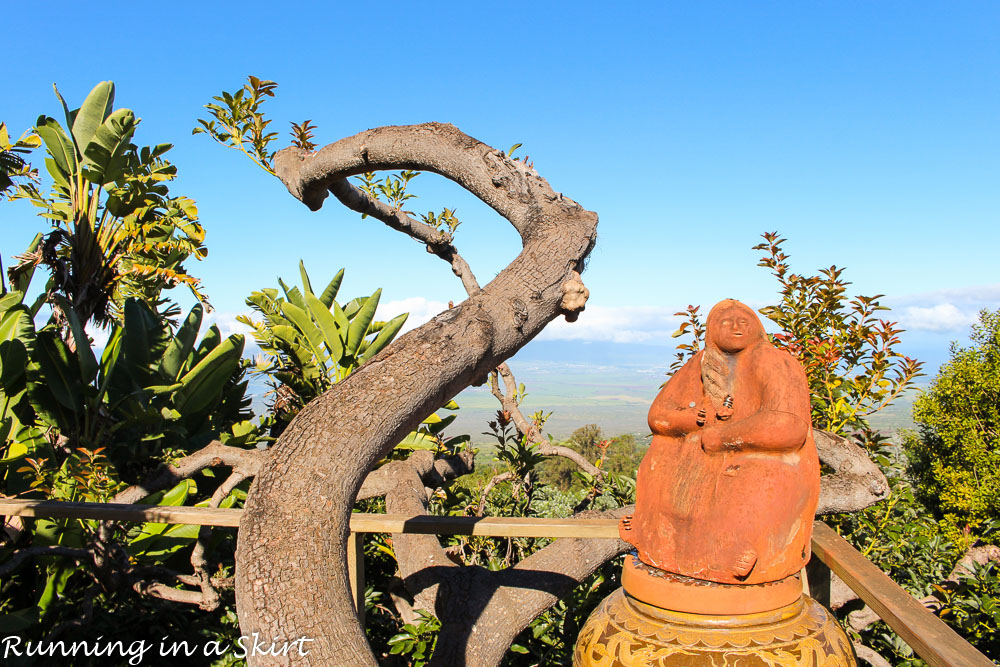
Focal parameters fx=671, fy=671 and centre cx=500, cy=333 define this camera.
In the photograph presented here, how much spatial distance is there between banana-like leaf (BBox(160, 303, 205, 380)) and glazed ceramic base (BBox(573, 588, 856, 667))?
497 centimetres

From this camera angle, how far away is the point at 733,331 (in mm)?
2230

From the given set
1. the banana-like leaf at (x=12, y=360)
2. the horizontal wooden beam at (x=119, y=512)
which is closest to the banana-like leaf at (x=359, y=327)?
the banana-like leaf at (x=12, y=360)

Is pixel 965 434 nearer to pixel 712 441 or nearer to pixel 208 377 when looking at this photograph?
pixel 712 441

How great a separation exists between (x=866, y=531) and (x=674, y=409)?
285 centimetres

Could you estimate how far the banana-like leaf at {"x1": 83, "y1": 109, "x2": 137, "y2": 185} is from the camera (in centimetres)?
580

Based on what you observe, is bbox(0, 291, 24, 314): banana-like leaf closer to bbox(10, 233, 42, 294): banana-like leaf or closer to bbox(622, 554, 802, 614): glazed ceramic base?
bbox(10, 233, 42, 294): banana-like leaf

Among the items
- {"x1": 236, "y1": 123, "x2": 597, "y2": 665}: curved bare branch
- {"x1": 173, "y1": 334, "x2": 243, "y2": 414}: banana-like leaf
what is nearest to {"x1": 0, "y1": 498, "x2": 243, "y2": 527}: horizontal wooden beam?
{"x1": 236, "y1": 123, "x2": 597, "y2": 665}: curved bare branch

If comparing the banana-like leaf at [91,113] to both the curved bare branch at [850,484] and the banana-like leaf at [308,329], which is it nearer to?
the banana-like leaf at [308,329]

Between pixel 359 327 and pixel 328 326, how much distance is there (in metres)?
0.27

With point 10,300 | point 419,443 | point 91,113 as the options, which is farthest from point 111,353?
point 419,443

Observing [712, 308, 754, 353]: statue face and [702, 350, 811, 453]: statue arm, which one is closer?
[702, 350, 811, 453]: statue arm

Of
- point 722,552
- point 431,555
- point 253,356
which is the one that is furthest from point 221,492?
point 253,356

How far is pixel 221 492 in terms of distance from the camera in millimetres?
3730

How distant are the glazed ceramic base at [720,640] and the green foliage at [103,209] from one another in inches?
205
